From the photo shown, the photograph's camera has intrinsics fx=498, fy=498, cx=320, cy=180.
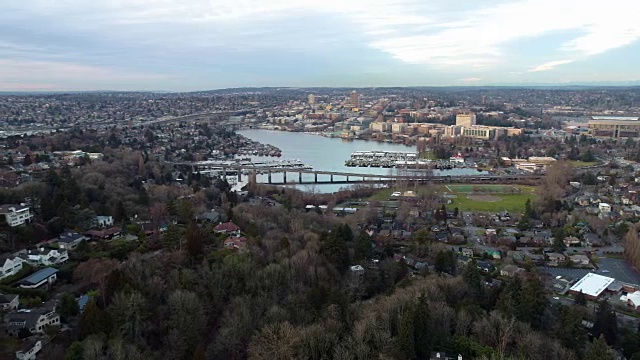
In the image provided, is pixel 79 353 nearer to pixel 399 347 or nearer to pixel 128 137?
pixel 399 347

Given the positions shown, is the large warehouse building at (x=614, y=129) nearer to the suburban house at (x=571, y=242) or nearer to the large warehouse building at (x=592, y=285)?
the suburban house at (x=571, y=242)

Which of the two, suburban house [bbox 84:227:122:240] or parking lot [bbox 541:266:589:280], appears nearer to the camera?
suburban house [bbox 84:227:122:240]

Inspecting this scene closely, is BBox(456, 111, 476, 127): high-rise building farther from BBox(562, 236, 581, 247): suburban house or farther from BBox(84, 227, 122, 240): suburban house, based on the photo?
BBox(84, 227, 122, 240): suburban house

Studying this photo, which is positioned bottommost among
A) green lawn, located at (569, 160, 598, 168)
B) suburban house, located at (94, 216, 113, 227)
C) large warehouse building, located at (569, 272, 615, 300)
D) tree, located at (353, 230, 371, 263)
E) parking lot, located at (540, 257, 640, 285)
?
parking lot, located at (540, 257, 640, 285)

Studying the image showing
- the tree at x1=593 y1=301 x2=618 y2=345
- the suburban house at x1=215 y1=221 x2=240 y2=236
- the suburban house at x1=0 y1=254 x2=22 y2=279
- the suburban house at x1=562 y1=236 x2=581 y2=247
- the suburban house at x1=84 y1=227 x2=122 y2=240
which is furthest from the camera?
the suburban house at x1=562 y1=236 x2=581 y2=247

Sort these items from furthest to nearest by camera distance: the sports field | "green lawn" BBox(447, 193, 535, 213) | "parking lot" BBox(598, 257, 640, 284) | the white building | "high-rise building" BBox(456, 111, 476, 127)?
1. "high-rise building" BBox(456, 111, 476, 127)
2. the sports field
3. "green lawn" BBox(447, 193, 535, 213)
4. the white building
5. "parking lot" BBox(598, 257, 640, 284)

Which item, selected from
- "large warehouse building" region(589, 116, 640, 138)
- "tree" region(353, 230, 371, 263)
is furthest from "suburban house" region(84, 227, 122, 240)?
"large warehouse building" region(589, 116, 640, 138)

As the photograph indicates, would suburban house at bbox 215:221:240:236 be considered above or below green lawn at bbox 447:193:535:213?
above

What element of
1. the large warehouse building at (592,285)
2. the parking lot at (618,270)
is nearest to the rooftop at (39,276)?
the large warehouse building at (592,285)
